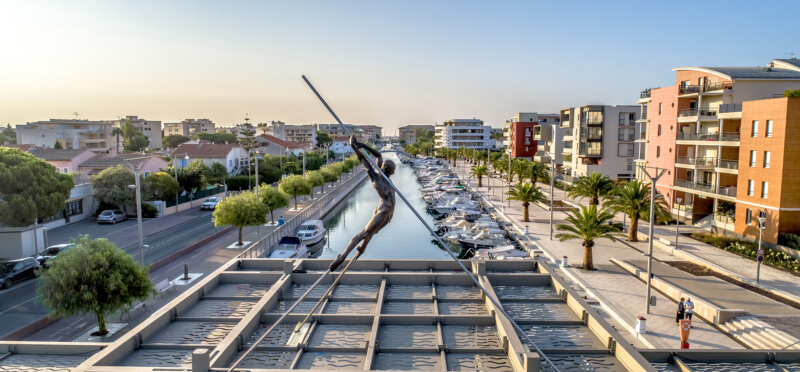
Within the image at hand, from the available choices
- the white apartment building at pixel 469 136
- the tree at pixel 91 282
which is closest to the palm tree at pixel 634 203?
the tree at pixel 91 282

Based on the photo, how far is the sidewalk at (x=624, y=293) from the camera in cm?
1866

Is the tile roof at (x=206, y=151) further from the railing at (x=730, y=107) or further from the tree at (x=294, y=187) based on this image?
the railing at (x=730, y=107)

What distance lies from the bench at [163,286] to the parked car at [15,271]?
19.1ft

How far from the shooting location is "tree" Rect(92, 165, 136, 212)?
4416 centimetres

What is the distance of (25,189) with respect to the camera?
2983cm

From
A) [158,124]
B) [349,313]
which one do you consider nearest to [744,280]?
[349,313]

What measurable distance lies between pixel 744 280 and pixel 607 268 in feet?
21.0

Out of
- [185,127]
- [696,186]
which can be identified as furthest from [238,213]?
[185,127]

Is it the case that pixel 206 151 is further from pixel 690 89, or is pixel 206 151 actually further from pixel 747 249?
pixel 747 249

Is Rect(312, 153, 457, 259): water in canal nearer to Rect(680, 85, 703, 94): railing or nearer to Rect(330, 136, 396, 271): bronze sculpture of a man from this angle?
Rect(680, 85, 703, 94): railing

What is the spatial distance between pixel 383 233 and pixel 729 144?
2813 centimetres

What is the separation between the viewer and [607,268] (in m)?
28.7

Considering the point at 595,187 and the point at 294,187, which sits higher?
the point at 595,187

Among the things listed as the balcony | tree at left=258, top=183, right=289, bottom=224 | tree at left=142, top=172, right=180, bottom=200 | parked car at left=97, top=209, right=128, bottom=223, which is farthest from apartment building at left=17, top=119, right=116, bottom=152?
the balcony
